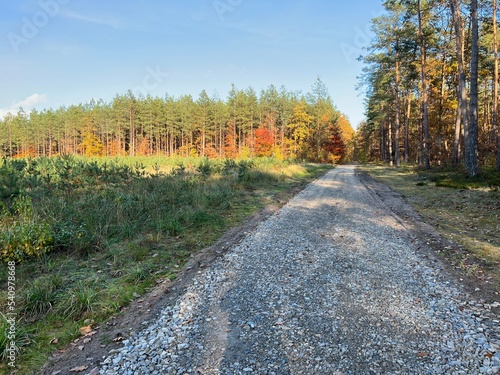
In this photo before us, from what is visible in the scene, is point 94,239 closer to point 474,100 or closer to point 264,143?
point 474,100

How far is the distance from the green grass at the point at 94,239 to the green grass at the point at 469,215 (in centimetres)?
549

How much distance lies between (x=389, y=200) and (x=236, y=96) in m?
59.3

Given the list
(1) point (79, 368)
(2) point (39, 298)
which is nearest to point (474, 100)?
(1) point (79, 368)

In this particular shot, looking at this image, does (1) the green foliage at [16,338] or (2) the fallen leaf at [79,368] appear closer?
(2) the fallen leaf at [79,368]

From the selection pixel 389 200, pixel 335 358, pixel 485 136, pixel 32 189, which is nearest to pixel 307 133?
pixel 485 136

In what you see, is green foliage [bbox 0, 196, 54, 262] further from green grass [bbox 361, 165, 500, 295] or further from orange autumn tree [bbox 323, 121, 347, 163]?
orange autumn tree [bbox 323, 121, 347, 163]

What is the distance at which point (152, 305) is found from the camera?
13.5ft

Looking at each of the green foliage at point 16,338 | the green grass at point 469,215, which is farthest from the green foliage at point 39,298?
the green grass at point 469,215

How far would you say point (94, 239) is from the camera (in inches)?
245

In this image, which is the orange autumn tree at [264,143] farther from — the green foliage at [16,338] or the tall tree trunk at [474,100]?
the green foliage at [16,338]

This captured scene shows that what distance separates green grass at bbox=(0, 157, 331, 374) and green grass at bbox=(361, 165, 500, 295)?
18.0 feet

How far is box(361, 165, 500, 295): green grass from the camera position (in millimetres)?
5398

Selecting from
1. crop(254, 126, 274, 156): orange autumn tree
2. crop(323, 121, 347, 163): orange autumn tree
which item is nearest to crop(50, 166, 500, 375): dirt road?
crop(254, 126, 274, 156): orange autumn tree

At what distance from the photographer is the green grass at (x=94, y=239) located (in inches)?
149
